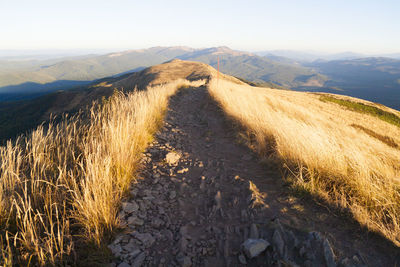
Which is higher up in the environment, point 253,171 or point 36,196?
point 36,196

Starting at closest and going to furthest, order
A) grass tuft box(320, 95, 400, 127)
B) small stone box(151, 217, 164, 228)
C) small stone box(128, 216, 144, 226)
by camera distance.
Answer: small stone box(128, 216, 144, 226) < small stone box(151, 217, 164, 228) < grass tuft box(320, 95, 400, 127)

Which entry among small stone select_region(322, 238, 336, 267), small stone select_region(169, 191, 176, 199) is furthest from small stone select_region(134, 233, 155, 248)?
small stone select_region(322, 238, 336, 267)

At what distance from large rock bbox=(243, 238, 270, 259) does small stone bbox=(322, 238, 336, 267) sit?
579 millimetres

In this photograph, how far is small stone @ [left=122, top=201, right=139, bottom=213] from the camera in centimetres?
269

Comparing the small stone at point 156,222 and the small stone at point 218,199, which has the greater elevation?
the small stone at point 156,222

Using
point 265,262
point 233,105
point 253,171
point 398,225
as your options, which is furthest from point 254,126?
point 265,262

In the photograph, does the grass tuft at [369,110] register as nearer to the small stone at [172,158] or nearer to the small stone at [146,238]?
the small stone at [172,158]

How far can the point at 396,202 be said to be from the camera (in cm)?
277

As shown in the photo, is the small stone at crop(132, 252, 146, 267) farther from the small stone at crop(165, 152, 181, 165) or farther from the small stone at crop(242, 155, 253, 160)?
the small stone at crop(242, 155, 253, 160)

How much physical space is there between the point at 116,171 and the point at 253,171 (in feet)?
8.68

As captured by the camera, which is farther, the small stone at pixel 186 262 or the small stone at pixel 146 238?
the small stone at pixel 146 238

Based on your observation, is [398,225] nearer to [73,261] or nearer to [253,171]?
[253,171]

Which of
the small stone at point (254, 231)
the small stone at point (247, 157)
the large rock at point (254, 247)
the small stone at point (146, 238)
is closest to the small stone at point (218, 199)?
the small stone at point (254, 231)

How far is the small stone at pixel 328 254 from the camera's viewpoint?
2.02 metres
